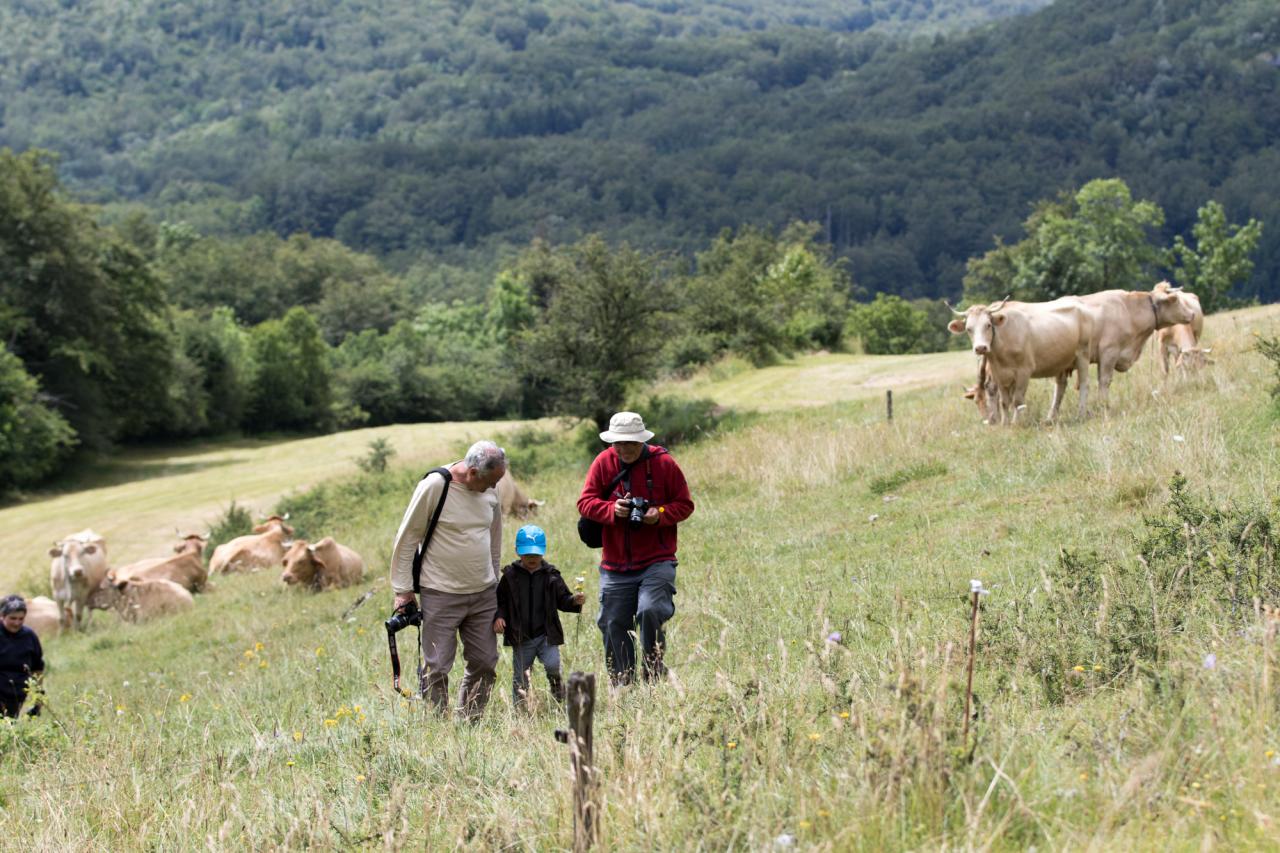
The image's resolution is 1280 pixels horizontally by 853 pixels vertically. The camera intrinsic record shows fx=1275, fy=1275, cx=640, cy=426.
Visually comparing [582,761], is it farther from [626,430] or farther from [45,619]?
[45,619]

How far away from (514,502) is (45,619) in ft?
23.3

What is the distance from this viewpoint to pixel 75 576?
18.8 meters

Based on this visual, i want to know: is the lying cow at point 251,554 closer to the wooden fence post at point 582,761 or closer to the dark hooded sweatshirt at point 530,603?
the dark hooded sweatshirt at point 530,603

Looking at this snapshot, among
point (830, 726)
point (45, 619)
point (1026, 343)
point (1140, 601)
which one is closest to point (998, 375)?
point (1026, 343)

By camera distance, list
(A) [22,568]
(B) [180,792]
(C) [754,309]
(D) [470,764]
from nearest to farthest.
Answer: (D) [470,764]
(B) [180,792]
(A) [22,568]
(C) [754,309]

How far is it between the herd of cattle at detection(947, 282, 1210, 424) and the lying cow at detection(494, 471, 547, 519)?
707 centimetres

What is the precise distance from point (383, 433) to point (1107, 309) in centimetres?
3148

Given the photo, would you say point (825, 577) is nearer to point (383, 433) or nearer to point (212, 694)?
point (212, 694)

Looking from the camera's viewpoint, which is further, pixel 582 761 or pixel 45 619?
pixel 45 619

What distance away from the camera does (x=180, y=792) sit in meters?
6.18

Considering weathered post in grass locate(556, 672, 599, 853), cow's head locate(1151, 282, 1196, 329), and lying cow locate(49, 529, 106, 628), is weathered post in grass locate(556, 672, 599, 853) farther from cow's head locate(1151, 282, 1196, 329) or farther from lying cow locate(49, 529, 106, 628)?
lying cow locate(49, 529, 106, 628)

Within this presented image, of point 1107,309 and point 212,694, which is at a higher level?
point 1107,309

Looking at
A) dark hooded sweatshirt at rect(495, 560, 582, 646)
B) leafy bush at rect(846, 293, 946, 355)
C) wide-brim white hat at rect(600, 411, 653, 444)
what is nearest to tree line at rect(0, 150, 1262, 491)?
leafy bush at rect(846, 293, 946, 355)

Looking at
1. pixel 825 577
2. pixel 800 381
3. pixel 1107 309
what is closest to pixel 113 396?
pixel 800 381
